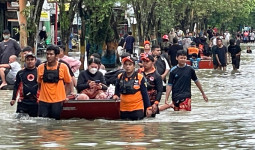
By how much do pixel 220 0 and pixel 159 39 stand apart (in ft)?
43.7

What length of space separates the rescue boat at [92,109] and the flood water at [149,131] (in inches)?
5.6

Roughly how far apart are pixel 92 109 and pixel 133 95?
1.16 metres

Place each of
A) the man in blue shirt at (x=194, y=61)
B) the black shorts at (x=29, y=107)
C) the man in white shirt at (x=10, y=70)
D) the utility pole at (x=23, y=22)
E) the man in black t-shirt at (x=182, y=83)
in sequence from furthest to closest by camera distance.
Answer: the man in blue shirt at (x=194, y=61) → the utility pole at (x=23, y=22) → the man in white shirt at (x=10, y=70) → the man in black t-shirt at (x=182, y=83) → the black shorts at (x=29, y=107)

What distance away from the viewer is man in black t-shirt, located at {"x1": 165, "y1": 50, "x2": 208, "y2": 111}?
1650cm

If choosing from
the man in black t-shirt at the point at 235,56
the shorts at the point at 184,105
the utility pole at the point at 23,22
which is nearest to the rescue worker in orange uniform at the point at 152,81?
the shorts at the point at 184,105

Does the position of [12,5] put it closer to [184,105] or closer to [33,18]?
[33,18]

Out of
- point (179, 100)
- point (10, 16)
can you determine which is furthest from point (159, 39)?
point (179, 100)

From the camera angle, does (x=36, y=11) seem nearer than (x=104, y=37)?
Yes

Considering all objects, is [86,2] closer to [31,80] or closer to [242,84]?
[242,84]

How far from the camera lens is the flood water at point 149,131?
12.4 meters

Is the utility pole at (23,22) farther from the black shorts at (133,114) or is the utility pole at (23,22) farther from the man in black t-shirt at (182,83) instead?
the black shorts at (133,114)

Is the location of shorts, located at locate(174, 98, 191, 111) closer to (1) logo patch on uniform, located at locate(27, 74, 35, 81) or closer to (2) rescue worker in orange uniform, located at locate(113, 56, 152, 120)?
(2) rescue worker in orange uniform, located at locate(113, 56, 152, 120)

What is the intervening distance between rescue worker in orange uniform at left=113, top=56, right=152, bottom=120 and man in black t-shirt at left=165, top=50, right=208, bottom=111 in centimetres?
121

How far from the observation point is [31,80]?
16.0m
